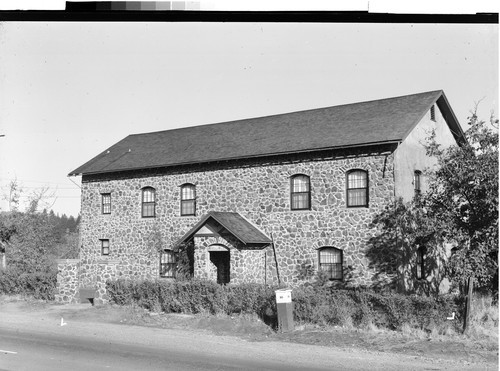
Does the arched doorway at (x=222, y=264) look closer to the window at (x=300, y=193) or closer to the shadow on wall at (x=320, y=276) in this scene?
the shadow on wall at (x=320, y=276)

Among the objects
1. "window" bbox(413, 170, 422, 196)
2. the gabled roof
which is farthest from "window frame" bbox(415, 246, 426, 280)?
the gabled roof

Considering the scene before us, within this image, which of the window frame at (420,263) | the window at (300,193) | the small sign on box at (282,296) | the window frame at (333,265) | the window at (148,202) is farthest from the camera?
the window at (148,202)

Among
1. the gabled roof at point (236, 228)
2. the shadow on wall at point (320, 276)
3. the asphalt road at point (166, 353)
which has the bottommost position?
the asphalt road at point (166, 353)

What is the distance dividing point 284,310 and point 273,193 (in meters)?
7.63

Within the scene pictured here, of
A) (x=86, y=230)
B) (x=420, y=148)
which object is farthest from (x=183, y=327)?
(x=86, y=230)

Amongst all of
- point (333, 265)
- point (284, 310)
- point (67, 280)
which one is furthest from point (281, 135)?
point (67, 280)

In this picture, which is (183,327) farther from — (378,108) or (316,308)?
(378,108)

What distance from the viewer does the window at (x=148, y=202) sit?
84.3 feet

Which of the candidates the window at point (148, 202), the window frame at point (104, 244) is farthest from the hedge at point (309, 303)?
the window frame at point (104, 244)

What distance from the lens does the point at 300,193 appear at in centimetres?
2167

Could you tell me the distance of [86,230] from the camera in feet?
91.6

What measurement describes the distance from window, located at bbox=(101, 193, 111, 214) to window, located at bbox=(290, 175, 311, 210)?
9911mm

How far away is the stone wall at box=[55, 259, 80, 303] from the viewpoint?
853 inches

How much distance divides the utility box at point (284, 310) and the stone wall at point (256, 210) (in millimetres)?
5376
